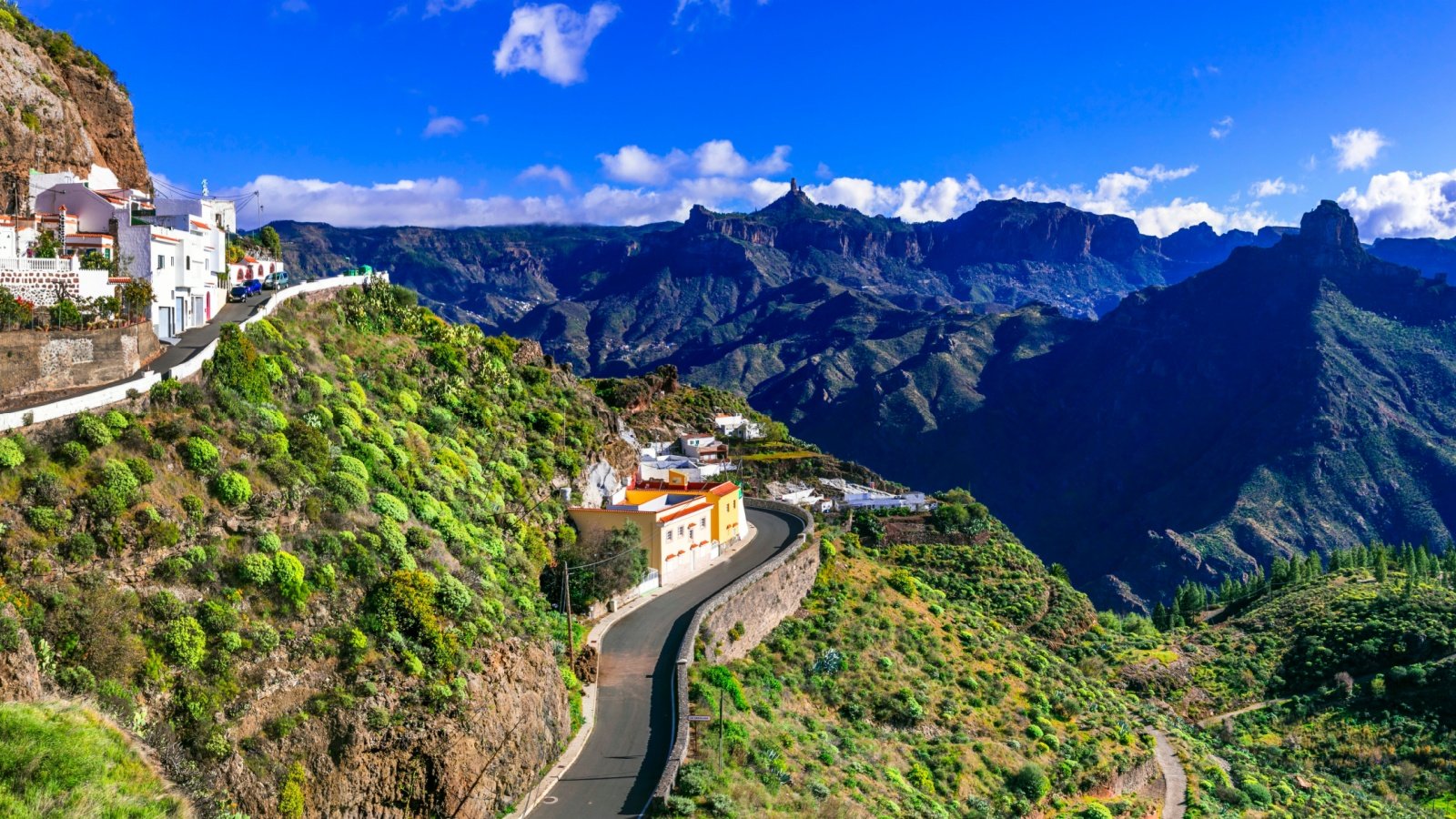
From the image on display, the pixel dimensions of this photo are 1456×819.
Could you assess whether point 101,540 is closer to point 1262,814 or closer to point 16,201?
point 16,201

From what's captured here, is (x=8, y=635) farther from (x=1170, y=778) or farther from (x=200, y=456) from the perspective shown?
(x=1170, y=778)

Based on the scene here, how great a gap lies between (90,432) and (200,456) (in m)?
1.98

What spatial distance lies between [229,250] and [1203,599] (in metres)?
87.5

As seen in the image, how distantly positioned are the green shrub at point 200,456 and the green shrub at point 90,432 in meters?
1.47

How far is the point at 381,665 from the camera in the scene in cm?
1866

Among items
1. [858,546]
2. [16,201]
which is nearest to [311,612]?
[16,201]

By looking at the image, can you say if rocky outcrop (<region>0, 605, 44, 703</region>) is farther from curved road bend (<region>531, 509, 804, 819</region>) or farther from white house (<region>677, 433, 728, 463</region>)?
white house (<region>677, 433, 728, 463</region>)

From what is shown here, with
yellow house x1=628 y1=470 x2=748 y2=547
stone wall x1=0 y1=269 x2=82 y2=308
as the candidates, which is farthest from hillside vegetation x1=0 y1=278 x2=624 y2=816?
yellow house x1=628 y1=470 x2=748 y2=547

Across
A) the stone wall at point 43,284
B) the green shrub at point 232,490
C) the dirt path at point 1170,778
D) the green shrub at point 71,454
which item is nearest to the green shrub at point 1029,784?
the dirt path at point 1170,778

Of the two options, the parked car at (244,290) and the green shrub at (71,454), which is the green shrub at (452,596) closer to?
the green shrub at (71,454)

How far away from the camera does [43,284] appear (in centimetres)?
2414

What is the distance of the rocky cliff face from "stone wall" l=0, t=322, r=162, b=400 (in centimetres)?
1124

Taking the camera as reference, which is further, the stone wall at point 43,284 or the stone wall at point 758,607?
the stone wall at point 758,607

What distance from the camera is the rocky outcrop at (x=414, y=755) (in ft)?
52.5
